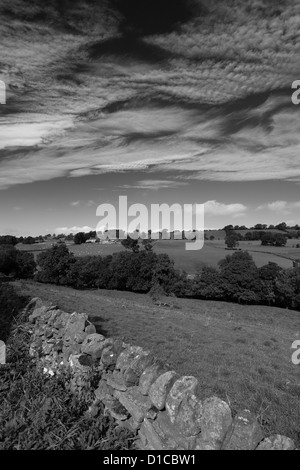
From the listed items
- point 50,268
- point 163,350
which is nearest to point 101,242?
point 50,268

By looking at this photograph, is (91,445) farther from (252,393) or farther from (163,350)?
(163,350)

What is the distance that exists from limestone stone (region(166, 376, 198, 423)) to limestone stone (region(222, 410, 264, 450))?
0.90 meters

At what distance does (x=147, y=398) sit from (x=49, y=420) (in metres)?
2.11

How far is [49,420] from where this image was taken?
643cm

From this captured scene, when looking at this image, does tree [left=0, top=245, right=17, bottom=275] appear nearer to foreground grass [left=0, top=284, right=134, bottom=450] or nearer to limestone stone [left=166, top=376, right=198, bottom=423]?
foreground grass [left=0, top=284, right=134, bottom=450]

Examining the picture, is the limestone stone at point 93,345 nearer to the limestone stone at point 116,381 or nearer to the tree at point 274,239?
the limestone stone at point 116,381

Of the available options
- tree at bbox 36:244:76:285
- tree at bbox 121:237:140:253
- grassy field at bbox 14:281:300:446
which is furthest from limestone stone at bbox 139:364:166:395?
tree at bbox 121:237:140:253

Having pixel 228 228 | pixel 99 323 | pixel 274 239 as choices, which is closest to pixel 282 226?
pixel 228 228

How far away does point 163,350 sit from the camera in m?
10.8

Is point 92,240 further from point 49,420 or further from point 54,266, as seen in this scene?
point 49,420

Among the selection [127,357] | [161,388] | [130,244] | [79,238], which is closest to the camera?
[161,388]

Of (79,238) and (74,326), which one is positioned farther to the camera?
(79,238)
